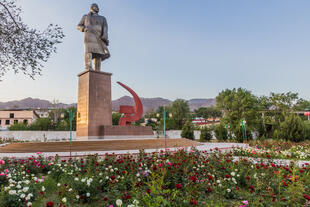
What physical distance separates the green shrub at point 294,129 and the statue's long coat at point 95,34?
51.6 feet

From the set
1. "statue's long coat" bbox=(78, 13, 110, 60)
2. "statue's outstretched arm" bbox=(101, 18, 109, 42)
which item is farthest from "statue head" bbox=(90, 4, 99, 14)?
"statue's outstretched arm" bbox=(101, 18, 109, 42)

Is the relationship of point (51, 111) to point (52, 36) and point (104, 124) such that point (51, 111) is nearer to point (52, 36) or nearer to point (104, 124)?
point (104, 124)

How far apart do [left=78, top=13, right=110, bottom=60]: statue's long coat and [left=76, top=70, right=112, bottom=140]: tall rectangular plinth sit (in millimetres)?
2016

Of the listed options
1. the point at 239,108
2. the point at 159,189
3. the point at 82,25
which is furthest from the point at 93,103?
the point at 239,108

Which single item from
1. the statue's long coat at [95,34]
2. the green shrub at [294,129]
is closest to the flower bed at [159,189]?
the green shrub at [294,129]

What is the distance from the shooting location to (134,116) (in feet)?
63.1

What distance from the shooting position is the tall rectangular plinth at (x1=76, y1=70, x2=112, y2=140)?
54.4 ft

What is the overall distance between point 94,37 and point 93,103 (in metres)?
5.87

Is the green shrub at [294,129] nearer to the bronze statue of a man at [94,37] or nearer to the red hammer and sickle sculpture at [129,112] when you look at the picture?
the red hammer and sickle sculpture at [129,112]

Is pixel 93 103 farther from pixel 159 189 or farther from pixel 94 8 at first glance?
pixel 159 189

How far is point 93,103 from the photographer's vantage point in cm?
1691

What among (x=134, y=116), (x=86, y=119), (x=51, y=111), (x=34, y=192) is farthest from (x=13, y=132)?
(x=34, y=192)

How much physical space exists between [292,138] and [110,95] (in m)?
14.7

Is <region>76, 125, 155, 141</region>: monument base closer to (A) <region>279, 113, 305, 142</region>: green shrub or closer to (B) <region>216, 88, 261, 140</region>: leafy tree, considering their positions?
(A) <region>279, 113, 305, 142</region>: green shrub
